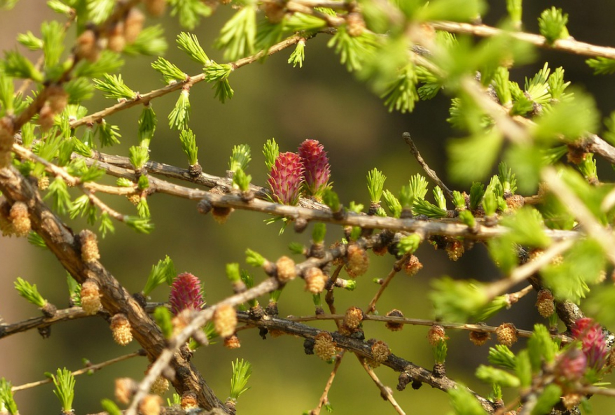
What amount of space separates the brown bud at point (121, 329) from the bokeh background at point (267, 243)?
144 centimetres

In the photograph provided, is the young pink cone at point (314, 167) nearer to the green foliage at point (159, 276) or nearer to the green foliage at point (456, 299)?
the green foliage at point (159, 276)

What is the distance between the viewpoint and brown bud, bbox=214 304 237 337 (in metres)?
0.32

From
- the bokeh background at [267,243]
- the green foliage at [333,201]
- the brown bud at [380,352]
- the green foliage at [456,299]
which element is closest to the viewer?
the green foliage at [456,299]

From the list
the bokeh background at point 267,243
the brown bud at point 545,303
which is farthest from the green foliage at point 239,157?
the bokeh background at point 267,243

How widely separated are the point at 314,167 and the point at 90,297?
21 centimetres

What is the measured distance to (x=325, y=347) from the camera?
0.47m

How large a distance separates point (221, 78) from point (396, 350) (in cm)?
151

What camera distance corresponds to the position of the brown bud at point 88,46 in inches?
11.2

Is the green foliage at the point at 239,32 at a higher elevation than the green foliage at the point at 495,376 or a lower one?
higher

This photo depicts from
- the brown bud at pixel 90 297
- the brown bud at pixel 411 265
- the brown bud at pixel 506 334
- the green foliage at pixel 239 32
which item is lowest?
the brown bud at pixel 90 297

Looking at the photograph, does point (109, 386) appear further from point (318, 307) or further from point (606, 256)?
point (606, 256)

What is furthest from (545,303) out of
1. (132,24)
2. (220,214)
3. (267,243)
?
(267,243)

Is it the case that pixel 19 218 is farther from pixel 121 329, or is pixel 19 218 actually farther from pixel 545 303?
pixel 545 303

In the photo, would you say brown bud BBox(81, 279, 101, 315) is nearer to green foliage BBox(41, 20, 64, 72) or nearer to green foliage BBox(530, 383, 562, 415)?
green foliage BBox(41, 20, 64, 72)
